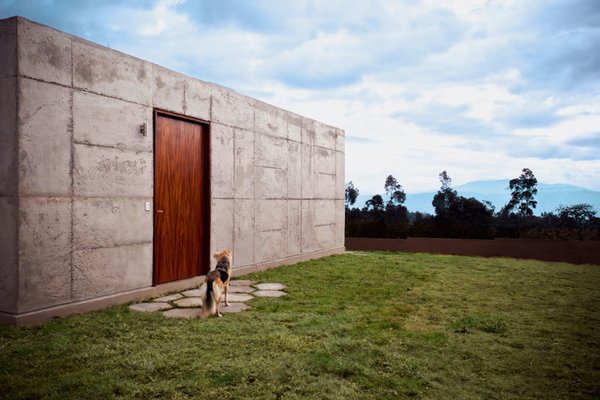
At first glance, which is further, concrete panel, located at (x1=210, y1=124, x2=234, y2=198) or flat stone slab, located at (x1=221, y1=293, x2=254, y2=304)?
concrete panel, located at (x1=210, y1=124, x2=234, y2=198)

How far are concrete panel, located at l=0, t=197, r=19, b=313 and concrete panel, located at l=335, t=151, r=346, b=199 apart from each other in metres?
9.13

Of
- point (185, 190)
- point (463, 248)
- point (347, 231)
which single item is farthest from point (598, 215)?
point (185, 190)

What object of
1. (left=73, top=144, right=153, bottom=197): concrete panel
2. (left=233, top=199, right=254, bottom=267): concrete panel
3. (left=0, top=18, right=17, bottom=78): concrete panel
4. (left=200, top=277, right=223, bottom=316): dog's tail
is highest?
(left=0, top=18, right=17, bottom=78): concrete panel

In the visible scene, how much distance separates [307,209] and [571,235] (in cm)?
958

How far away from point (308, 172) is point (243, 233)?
327cm

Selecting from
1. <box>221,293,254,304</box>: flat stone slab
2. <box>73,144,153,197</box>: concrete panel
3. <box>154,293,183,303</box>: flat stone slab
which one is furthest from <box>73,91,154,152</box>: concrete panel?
<box>221,293,254,304</box>: flat stone slab

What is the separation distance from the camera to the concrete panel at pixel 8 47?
14.3 feet

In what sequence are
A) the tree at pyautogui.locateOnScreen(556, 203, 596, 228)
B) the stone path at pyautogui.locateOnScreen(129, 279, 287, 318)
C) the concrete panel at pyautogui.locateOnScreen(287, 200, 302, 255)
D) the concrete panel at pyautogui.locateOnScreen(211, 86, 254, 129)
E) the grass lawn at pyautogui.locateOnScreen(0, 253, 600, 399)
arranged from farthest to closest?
1. the tree at pyautogui.locateOnScreen(556, 203, 596, 228)
2. the concrete panel at pyautogui.locateOnScreen(287, 200, 302, 255)
3. the concrete panel at pyautogui.locateOnScreen(211, 86, 254, 129)
4. the stone path at pyautogui.locateOnScreen(129, 279, 287, 318)
5. the grass lawn at pyautogui.locateOnScreen(0, 253, 600, 399)

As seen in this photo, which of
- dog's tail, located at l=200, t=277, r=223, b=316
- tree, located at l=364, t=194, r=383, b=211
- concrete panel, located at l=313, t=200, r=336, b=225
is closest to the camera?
dog's tail, located at l=200, t=277, r=223, b=316

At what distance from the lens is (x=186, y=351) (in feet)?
12.1

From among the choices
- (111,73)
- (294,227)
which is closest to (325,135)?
(294,227)

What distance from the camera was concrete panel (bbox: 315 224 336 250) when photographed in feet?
36.8

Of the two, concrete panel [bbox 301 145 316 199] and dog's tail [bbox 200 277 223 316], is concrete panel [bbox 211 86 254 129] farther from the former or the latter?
dog's tail [bbox 200 277 223 316]

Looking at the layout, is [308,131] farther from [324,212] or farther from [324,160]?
[324,212]
